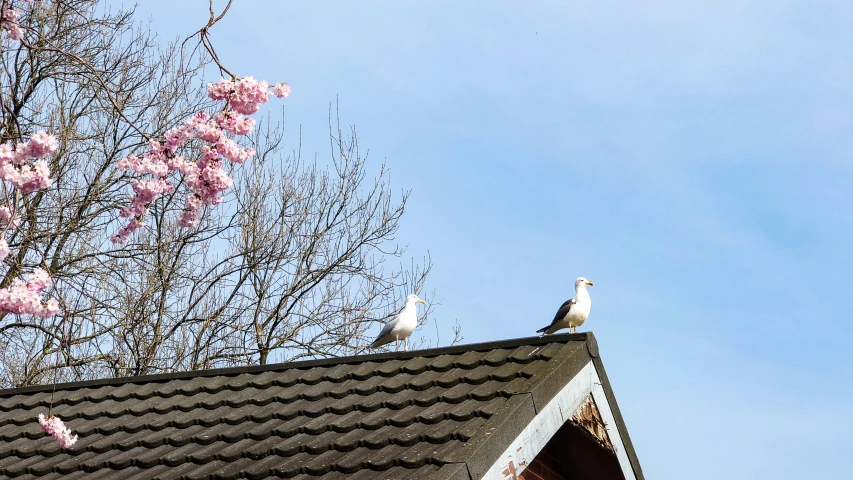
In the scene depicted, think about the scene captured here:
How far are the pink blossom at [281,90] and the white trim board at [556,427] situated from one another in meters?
2.67

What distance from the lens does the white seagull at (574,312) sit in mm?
8805

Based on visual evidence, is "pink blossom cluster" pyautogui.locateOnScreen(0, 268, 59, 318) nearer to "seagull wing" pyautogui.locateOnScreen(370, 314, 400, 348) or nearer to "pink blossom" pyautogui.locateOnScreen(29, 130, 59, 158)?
"pink blossom" pyautogui.locateOnScreen(29, 130, 59, 158)

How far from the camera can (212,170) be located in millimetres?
6676

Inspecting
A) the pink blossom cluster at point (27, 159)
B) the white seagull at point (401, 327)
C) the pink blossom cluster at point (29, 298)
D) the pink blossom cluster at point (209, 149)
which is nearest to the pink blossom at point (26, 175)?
the pink blossom cluster at point (27, 159)

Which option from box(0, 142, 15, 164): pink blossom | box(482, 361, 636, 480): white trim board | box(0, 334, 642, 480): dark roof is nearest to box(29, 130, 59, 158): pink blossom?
box(0, 142, 15, 164): pink blossom

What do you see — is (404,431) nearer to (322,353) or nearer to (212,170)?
(212,170)

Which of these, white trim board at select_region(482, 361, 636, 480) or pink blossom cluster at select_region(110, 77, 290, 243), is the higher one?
pink blossom cluster at select_region(110, 77, 290, 243)

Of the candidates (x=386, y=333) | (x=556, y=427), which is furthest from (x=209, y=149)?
(x=386, y=333)

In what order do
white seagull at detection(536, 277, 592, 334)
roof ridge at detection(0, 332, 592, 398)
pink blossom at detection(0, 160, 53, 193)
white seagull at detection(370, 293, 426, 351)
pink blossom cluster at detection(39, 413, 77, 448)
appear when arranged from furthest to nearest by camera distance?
white seagull at detection(370, 293, 426, 351) → white seagull at detection(536, 277, 592, 334) → roof ridge at detection(0, 332, 592, 398) → pink blossom at detection(0, 160, 53, 193) → pink blossom cluster at detection(39, 413, 77, 448)

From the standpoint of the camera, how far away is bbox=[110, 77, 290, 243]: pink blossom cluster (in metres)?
6.61

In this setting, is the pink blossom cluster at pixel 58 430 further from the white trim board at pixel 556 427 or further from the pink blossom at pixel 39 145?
the white trim board at pixel 556 427

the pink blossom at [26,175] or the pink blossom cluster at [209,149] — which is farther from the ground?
the pink blossom cluster at [209,149]

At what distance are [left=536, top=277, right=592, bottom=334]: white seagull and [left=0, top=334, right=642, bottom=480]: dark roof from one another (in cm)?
268

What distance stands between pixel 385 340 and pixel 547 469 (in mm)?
3590
